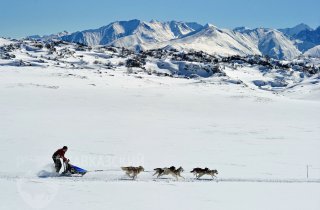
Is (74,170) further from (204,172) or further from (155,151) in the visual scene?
(155,151)

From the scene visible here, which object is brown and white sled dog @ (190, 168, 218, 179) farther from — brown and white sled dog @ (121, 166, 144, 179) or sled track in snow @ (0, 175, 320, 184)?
brown and white sled dog @ (121, 166, 144, 179)

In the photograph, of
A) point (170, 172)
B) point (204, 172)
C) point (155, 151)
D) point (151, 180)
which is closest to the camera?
point (151, 180)

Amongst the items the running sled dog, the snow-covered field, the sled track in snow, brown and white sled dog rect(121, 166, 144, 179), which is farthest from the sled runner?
the running sled dog

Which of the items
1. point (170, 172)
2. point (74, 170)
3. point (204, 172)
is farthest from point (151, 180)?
point (74, 170)

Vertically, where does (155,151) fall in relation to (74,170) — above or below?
above

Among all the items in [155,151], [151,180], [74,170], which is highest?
[155,151]

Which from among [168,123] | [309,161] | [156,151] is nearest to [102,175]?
[156,151]

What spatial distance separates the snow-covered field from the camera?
15695mm

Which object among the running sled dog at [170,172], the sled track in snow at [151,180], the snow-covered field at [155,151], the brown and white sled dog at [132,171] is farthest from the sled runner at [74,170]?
the running sled dog at [170,172]

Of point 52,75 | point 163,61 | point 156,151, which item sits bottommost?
point 156,151

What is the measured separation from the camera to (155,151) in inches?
1101

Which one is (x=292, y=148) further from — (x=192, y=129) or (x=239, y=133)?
(x=192, y=129)

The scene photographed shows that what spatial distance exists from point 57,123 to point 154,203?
25.9 meters

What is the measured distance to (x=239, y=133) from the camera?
3841 cm
